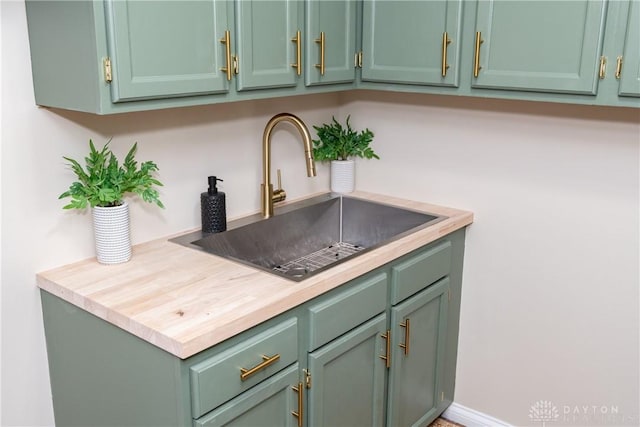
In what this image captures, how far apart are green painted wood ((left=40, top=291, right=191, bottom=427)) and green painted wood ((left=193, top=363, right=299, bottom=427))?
94 millimetres

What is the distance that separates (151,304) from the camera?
155cm

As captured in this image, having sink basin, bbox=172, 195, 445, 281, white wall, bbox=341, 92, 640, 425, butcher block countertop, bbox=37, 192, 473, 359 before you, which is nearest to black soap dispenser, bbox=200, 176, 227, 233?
sink basin, bbox=172, 195, 445, 281

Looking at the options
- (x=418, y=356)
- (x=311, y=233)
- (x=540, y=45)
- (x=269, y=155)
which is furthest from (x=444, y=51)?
(x=418, y=356)

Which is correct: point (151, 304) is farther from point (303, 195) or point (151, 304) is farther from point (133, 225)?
point (303, 195)

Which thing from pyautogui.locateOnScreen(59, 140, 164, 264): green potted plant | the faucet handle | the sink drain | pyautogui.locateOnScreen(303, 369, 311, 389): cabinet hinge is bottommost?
pyautogui.locateOnScreen(303, 369, 311, 389): cabinet hinge

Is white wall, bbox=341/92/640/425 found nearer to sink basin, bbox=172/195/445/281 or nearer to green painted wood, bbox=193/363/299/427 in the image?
sink basin, bbox=172/195/445/281

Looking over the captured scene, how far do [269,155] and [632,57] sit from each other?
1.20 metres

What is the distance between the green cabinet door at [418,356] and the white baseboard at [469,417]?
0.51ft

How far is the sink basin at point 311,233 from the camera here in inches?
85.4

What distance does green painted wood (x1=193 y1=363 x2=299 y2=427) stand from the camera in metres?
1.50

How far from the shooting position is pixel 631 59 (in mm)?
1735

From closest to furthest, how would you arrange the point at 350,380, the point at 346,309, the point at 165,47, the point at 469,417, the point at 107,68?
the point at 107,68, the point at 165,47, the point at 346,309, the point at 350,380, the point at 469,417

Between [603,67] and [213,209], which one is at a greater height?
[603,67]

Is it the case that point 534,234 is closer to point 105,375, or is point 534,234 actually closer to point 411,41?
point 411,41
